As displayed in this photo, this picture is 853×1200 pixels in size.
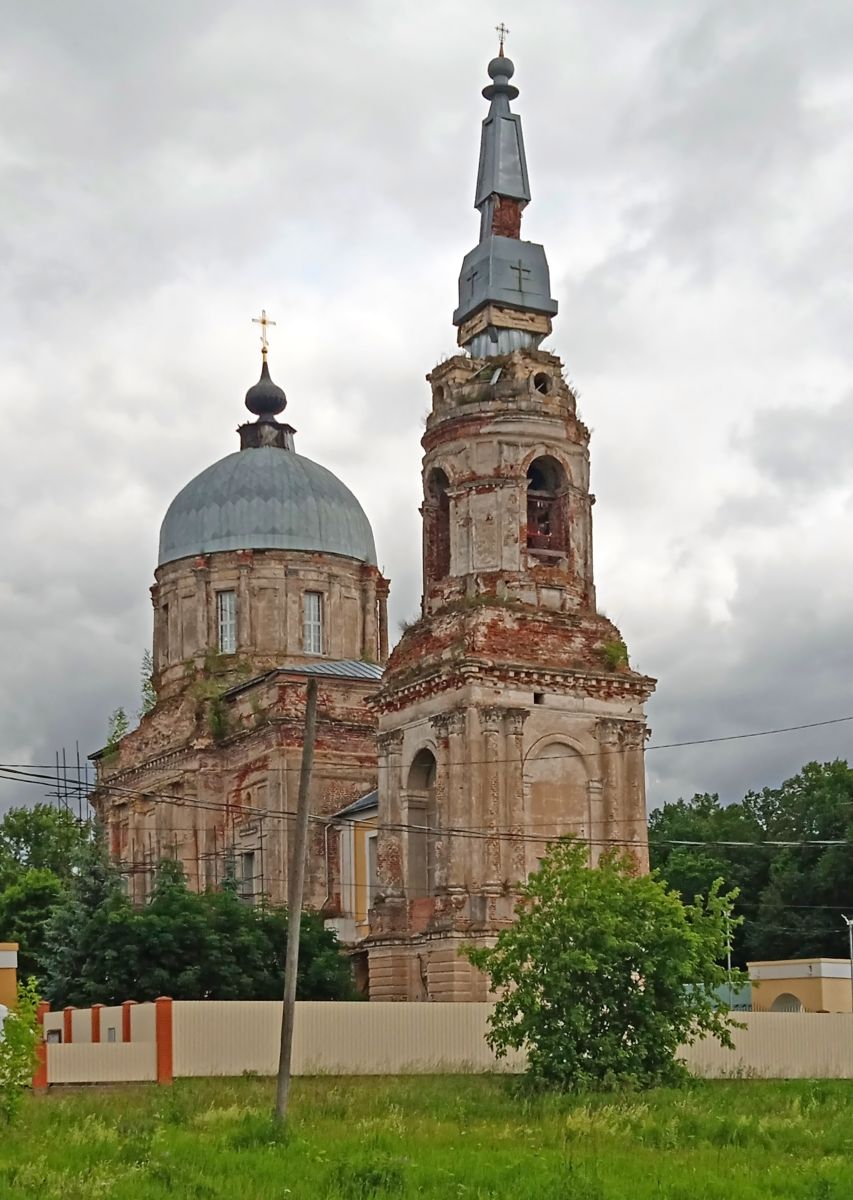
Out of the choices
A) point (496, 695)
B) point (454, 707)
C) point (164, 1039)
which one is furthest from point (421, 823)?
point (164, 1039)

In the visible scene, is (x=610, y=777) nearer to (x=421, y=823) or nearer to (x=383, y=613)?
(x=421, y=823)

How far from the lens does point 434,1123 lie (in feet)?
79.4

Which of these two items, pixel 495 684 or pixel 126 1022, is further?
pixel 495 684

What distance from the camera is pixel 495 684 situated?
4034cm

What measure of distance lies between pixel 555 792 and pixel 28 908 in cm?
2021

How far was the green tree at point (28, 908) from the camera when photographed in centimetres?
5266

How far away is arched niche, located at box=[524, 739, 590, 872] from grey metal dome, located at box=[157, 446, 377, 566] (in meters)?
18.2

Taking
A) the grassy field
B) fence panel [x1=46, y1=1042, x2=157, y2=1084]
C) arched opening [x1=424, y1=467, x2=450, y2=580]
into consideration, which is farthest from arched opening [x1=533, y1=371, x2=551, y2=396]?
the grassy field

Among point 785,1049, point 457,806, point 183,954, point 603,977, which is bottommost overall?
point 785,1049

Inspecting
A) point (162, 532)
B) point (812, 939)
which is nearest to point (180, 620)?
point (162, 532)

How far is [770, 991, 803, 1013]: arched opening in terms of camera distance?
155ft

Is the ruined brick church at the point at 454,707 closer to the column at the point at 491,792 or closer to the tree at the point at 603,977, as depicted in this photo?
the column at the point at 491,792

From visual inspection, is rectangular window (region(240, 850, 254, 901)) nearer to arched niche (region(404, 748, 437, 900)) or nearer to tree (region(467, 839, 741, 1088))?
arched niche (region(404, 748, 437, 900))

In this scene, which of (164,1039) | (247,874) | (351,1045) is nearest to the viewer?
(164,1039)
